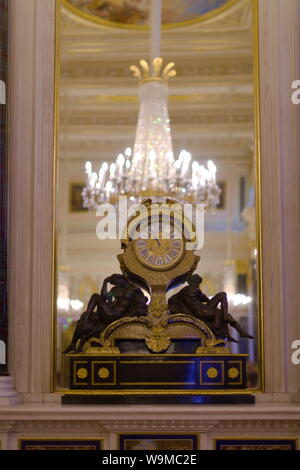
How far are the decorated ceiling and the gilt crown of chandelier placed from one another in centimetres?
67

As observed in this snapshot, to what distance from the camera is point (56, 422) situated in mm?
6105

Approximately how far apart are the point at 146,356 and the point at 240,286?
883 centimetres

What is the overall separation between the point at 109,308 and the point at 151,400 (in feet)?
2.74

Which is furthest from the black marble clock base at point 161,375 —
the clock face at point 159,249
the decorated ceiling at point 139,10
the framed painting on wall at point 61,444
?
the decorated ceiling at point 139,10

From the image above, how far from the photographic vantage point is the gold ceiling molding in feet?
32.5

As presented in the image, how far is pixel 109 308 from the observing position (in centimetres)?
665

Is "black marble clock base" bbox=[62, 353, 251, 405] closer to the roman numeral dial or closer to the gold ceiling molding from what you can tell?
the roman numeral dial

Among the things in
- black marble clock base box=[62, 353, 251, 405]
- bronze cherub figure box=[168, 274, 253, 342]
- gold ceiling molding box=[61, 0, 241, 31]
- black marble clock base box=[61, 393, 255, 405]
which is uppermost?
gold ceiling molding box=[61, 0, 241, 31]
